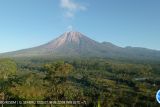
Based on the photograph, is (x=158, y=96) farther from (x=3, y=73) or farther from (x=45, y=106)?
(x=3, y=73)

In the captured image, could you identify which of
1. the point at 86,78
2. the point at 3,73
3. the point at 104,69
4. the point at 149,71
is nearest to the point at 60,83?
the point at 3,73

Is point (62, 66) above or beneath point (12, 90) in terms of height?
above

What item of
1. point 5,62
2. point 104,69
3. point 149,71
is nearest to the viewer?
point 5,62

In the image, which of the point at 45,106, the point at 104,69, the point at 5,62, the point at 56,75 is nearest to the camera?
the point at 45,106

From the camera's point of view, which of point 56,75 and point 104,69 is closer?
point 56,75

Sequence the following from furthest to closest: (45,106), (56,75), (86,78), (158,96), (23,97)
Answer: (86,78) < (56,75) < (23,97) < (45,106) < (158,96)

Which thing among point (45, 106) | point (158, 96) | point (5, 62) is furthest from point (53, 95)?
point (5, 62)

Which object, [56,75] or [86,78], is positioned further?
[86,78]

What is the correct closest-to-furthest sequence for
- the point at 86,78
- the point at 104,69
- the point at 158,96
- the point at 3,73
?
the point at 158,96 < the point at 3,73 < the point at 86,78 < the point at 104,69

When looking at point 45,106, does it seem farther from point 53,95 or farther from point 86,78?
point 86,78
